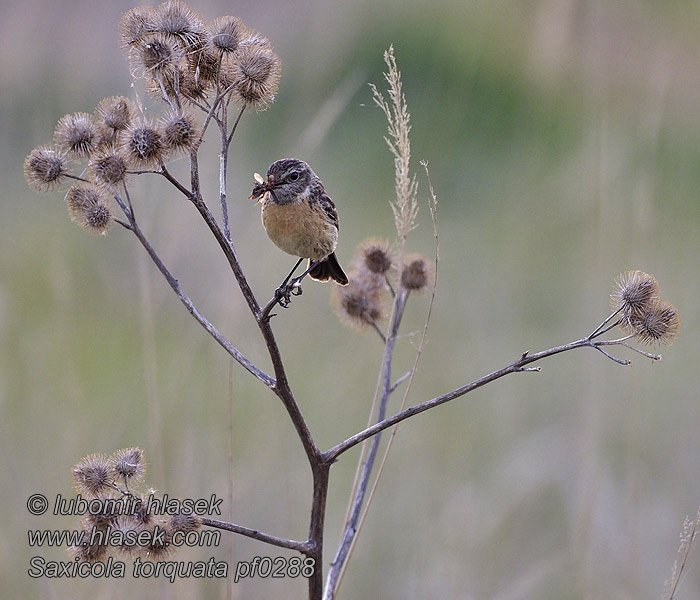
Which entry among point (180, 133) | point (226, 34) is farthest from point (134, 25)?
point (180, 133)

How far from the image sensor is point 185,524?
73.0 inches

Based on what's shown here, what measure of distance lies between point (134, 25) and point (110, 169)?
42 centimetres

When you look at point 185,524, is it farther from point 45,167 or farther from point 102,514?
point 45,167

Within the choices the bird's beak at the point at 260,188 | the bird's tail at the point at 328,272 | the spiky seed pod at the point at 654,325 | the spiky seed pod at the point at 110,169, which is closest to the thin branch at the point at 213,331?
the spiky seed pod at the point at 110,169

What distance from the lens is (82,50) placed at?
681 centimetres

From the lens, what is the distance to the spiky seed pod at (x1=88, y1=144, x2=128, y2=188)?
1942 mm

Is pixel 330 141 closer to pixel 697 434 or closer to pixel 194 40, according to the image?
pixel 697 434

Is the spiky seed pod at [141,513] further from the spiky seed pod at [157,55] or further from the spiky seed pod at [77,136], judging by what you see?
the spiky seed pod at [157,55]

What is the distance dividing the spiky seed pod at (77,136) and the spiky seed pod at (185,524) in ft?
2.96

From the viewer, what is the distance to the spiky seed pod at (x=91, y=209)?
2098 mm

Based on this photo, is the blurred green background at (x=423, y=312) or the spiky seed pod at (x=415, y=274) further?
the blurred green background at (x=423, y=312)

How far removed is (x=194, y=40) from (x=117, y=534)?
1174 millimetres

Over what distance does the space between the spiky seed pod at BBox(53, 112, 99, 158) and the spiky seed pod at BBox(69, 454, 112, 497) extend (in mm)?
748

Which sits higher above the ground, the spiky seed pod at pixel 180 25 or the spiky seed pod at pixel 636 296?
the spiky seed pod at pixel 180 25
